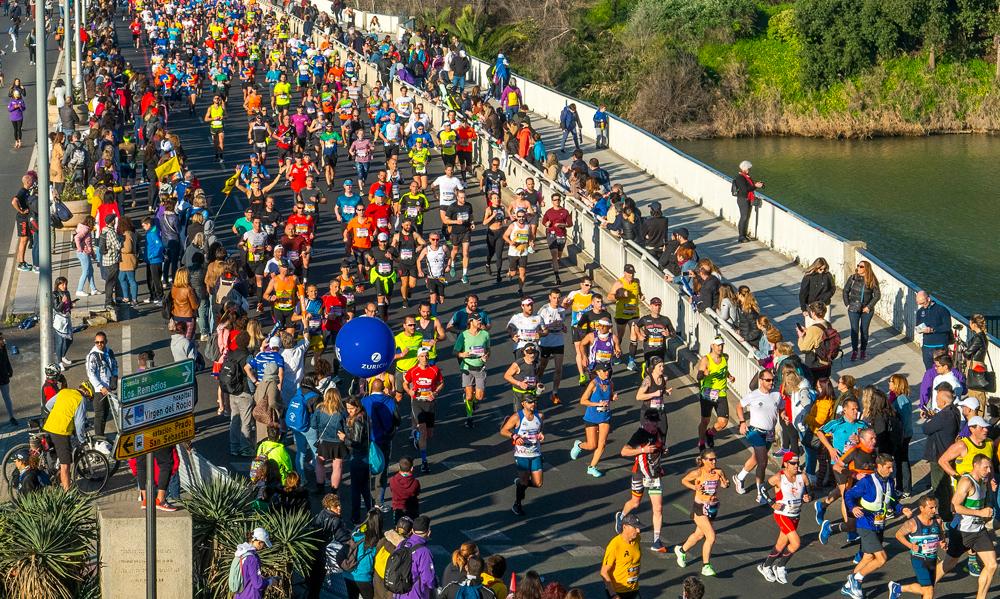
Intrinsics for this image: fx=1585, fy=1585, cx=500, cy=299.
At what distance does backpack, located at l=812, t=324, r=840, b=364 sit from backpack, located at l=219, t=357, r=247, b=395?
7028 millimetres

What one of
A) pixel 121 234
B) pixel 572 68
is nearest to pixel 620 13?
pixel 572 68

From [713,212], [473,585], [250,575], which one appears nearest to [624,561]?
[473,585]

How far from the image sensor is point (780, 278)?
2694 centimetres

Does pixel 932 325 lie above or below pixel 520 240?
below

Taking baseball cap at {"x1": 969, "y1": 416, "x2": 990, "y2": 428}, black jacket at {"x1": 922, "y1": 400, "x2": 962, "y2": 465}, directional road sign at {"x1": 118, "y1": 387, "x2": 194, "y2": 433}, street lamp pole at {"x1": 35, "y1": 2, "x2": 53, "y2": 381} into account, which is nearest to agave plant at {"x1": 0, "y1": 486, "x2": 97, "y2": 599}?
directional road sign at {"x1": 118, "y1": 387, "x2": 194, "y2": 433}

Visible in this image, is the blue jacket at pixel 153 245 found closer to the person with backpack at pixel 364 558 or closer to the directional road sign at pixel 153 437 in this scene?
the person with backpack at pixel 364 558

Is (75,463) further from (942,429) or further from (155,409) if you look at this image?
(942,429)

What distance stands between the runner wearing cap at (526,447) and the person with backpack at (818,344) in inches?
172

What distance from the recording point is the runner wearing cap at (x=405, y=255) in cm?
2350

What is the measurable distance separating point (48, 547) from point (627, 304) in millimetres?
10068

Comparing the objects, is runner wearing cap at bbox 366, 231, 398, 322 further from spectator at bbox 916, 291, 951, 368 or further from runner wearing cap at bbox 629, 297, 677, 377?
spectator at bbox 916, 291, 951, 368

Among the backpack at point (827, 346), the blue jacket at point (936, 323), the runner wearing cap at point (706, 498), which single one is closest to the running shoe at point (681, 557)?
the runner wearing cap at point (706, 498)

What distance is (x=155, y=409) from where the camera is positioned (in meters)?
11.8

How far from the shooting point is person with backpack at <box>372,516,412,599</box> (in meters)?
13.7
